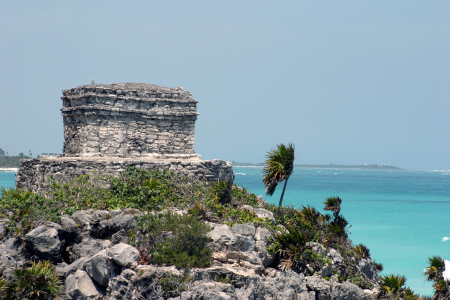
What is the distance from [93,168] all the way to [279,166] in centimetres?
550

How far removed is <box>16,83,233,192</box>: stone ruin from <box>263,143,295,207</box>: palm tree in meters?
1.88

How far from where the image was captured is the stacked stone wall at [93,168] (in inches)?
632

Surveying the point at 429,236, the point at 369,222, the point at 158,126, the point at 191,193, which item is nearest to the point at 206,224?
the point at 191,193

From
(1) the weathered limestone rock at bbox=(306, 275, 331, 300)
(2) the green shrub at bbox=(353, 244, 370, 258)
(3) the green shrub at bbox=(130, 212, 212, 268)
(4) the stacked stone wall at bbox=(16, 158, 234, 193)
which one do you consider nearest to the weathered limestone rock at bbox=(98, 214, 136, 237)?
(3) the green shrub at bbox=(130, 212, 212, 268)

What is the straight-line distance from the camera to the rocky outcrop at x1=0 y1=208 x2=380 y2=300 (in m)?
12.0

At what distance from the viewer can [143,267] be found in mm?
12227

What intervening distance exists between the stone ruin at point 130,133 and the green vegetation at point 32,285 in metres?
4.63

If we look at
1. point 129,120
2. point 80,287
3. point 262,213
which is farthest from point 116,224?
point 129,120

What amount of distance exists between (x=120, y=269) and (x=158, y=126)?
6.54 metres

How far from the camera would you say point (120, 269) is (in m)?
12.4

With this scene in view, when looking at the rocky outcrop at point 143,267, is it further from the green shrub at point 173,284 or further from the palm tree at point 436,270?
the palm tree at point 436,270

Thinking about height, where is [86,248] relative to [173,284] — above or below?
above

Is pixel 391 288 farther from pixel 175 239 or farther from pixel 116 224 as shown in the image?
pixel 116 224

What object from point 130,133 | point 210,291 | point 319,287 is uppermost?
point 130,133
